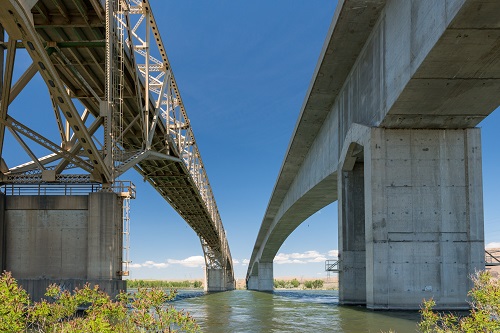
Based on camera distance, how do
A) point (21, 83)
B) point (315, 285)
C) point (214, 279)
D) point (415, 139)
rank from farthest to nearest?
point (315, 285) < point (214, 279) < point (21, 83) < point (415, 139)

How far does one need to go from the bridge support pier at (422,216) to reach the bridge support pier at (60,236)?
11015 millimetres

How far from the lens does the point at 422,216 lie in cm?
1880

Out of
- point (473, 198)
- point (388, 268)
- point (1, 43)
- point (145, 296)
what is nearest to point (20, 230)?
point (1, 43)

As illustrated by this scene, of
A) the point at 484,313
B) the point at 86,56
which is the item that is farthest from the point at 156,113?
the point at 484,313

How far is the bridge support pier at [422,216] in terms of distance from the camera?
1830 cm

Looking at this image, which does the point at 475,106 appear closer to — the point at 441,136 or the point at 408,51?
the point at 441,136

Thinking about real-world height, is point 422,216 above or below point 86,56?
below

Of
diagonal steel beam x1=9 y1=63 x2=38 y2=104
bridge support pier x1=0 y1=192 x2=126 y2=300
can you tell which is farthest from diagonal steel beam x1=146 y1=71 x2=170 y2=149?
bridge support pier x1=0 y1=192 x2=126 y2=300

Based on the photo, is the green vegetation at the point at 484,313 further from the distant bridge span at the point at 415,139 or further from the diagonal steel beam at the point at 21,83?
the diagonal steel beam at the point at 21,83

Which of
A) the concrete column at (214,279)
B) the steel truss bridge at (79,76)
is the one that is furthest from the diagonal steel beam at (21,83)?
the concrete column at (214,279)

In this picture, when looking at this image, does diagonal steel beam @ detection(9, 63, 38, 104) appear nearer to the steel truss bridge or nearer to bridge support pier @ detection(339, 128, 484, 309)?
the steel truss bridge

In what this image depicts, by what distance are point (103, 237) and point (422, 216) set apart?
13.3 m

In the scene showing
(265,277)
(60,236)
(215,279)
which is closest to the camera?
(60,236)

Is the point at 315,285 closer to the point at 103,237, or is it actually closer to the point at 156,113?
the point at 156,113
